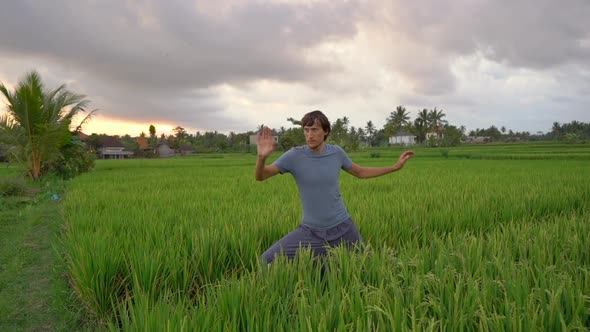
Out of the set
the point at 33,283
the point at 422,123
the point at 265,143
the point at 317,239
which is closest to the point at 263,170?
the point at 265,143

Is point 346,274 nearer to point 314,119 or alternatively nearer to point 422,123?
point 314,119

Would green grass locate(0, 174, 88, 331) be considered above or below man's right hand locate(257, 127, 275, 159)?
below

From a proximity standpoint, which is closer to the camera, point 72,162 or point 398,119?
point 72,162

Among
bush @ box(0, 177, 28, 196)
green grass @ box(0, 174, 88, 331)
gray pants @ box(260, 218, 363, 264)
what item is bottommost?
green grass @ box(0, 174, 88, 331)

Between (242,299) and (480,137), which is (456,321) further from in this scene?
(480,137)

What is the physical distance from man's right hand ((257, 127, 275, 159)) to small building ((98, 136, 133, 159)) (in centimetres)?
5141

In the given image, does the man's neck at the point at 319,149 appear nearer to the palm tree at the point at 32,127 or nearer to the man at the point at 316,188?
the man at the point at 316,188

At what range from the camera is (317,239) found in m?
2.61

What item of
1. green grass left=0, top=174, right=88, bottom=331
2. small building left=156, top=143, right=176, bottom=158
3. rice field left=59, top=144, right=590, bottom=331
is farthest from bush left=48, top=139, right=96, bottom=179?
small building left=156, top=143, right=176, bottom=158

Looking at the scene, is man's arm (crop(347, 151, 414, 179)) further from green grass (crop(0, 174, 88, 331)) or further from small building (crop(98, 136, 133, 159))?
small building (crop(98, 136, 133, 159))

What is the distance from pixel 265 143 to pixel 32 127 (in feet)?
43.2

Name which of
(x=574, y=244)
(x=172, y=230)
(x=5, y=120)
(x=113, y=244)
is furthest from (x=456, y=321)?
(x=5, y=120)

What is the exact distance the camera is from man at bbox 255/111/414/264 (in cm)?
259

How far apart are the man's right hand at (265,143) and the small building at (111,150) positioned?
5141cm
